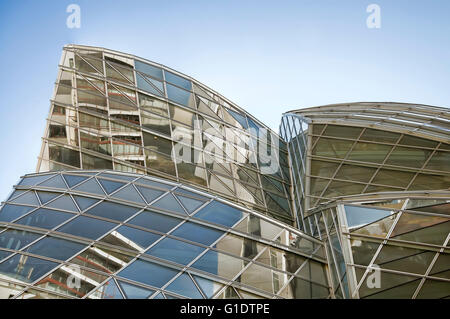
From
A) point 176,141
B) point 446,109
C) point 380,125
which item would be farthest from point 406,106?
point 176,141

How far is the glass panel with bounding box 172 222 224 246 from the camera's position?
A: 17719 millimetres

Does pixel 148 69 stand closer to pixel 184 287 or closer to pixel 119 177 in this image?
pixel 119 177

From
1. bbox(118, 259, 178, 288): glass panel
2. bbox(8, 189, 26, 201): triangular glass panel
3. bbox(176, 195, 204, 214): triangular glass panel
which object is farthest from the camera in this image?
bbox(8, 189, 26, 201): triangular glass panel

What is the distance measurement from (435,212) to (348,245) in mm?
3129

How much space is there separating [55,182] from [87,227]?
474 centimetres

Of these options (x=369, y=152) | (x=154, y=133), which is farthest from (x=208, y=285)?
(x=154, y=133)

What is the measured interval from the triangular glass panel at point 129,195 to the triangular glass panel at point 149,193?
0.25 metres

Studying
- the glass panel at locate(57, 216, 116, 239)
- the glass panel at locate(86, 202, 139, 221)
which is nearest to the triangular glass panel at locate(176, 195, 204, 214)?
the glass panel at locate(86, 202, 139, 221)

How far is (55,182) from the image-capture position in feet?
71.1

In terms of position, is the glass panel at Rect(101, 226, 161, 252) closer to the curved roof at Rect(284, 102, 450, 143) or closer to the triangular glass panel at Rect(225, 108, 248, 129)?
the curved roof at Rect(284, 102, 450, 143)

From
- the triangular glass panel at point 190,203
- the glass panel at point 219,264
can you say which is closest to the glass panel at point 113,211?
the triangular glass panel at point 190,203

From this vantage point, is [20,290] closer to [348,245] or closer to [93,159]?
[348,245]

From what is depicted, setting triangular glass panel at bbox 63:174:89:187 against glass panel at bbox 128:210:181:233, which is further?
triangular glass panel at bbox 63:174:89:187

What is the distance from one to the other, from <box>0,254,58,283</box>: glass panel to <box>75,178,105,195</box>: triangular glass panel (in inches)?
187
